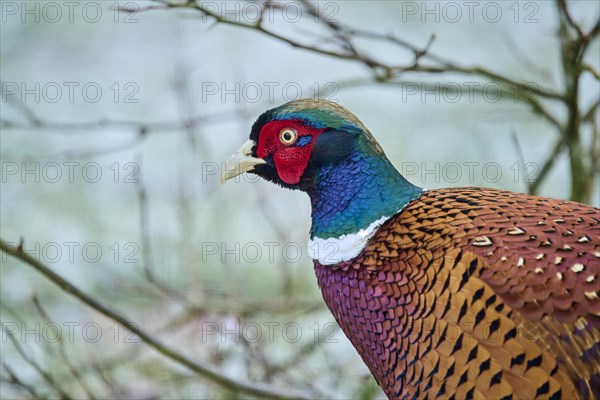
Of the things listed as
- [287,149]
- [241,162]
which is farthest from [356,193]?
[241,162]

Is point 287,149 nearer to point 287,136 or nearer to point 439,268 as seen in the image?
point 287,136

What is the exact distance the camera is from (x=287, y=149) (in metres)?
3.38

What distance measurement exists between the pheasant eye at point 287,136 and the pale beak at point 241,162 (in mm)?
118

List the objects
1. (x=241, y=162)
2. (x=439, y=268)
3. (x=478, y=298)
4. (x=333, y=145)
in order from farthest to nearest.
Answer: (x=241, y=162) → (x=333, y=145) → (x=439, y=268) → (x=478, y=298)

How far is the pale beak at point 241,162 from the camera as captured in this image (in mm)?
3432

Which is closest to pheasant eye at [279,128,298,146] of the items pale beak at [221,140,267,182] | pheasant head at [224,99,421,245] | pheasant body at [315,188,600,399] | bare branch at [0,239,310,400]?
pheasant head at [224,99,421,245]

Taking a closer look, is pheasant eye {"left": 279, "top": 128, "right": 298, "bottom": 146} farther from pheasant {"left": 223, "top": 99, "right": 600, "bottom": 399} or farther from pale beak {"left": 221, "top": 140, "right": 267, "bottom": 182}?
pale beak {"left": 221, "top": 140, "right": 267, "bottom": 182}

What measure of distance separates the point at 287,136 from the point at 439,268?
0.70 m

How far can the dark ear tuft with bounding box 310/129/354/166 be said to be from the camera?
131 inches

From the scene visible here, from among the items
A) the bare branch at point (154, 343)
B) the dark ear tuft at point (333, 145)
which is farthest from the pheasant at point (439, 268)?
the bare branch at point (154, 343)

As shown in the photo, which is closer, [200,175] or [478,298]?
[478,298]

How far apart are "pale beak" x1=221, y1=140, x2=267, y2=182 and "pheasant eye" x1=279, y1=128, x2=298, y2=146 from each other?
118 mm

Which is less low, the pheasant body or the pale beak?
the pale beak

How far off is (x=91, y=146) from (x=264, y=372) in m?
2.23
